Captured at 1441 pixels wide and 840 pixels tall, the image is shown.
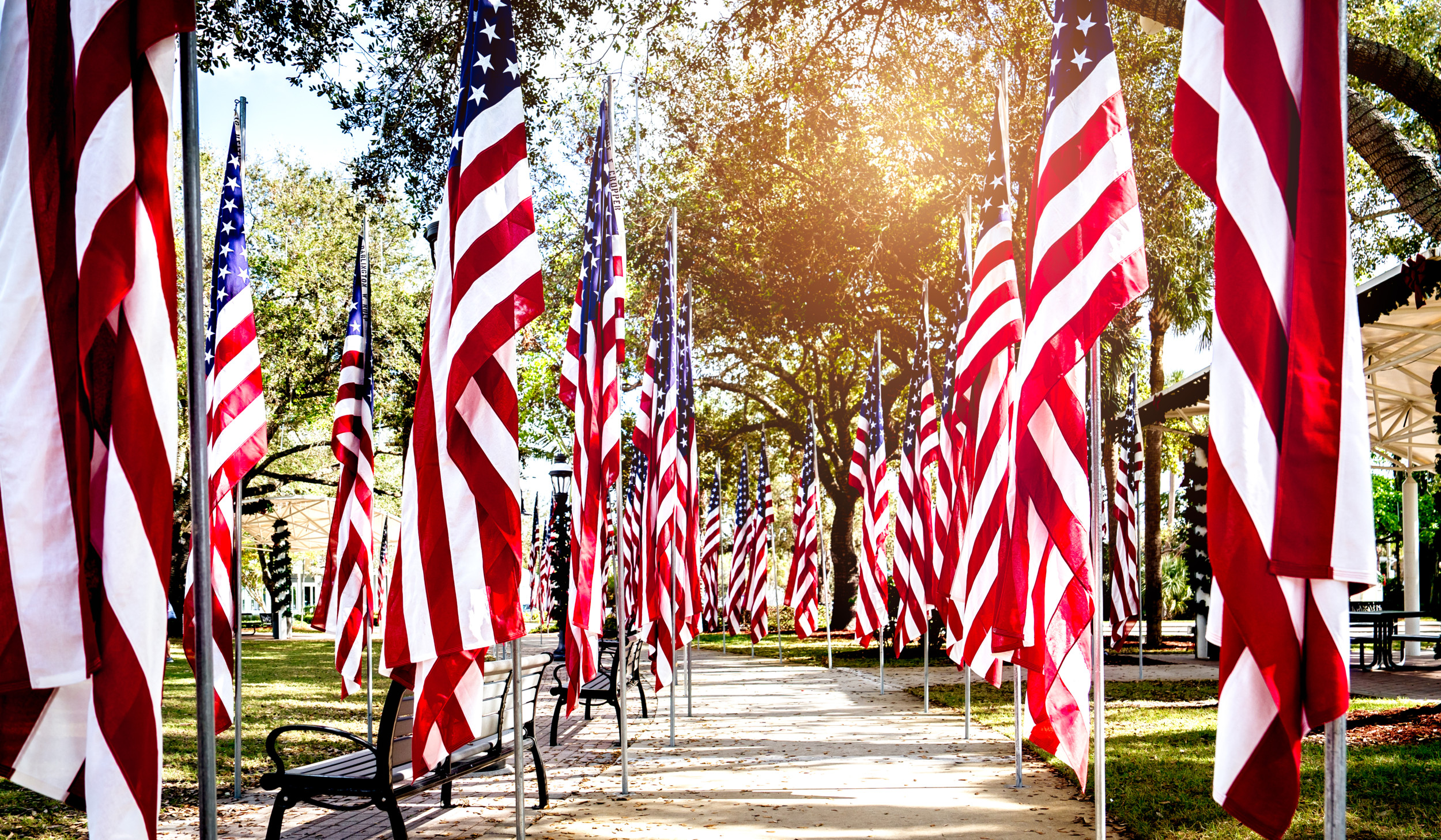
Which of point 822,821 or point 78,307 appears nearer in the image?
point 78,307

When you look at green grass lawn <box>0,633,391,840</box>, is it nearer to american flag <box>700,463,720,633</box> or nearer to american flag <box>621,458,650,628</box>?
american flag <box>621,458,650,628</box>

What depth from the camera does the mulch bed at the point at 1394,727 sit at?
34.0 ft

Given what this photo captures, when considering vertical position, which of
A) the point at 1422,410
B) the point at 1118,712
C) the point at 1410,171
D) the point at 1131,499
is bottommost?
the point at 1118,712

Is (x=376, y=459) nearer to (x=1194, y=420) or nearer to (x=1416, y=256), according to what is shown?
(x=1194, y=420)

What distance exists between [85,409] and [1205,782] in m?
8.26

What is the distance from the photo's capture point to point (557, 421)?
1494 inches

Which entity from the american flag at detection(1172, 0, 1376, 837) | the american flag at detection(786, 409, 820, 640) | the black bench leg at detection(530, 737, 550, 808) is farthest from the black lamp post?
the american flag at detection(1172, 0, 1376, 837)

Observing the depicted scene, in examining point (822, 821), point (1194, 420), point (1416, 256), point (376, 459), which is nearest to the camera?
point (822, 821)

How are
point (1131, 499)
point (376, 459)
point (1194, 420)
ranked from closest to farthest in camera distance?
point (1131, 499) → point (376, 459) → point (1194, 420)

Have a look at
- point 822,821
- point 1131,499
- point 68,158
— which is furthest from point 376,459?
point 68,158

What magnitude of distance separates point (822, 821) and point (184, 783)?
5.69 meters

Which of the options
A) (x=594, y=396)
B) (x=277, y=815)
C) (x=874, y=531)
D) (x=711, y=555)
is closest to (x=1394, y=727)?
(x=874, y=531)

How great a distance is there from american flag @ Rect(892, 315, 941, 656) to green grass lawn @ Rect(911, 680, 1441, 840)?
168cm

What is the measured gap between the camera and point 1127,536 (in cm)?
1817
